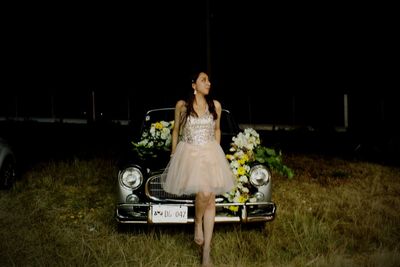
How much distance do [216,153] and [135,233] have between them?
1524mm

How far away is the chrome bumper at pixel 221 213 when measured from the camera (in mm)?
4762

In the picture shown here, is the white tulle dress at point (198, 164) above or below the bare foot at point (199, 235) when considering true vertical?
above

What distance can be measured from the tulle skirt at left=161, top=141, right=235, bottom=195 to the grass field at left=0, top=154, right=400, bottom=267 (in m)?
0.67

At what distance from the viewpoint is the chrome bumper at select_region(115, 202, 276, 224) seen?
15.6 feet

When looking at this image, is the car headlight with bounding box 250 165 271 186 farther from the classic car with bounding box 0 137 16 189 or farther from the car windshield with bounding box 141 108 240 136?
the classic car with bounding box 0 137 16 189

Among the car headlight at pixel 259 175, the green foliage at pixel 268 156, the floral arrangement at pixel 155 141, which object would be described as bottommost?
the car headlight at pixel 259 175

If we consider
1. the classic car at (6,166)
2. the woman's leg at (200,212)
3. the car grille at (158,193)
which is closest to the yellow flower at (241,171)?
the car grille at (158,193)

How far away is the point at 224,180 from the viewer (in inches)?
179

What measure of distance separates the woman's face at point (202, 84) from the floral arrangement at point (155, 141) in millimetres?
1183

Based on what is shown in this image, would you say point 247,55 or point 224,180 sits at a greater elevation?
point 247,55

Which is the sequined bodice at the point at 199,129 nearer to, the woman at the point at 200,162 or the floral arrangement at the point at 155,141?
the woman at the point at 200,162

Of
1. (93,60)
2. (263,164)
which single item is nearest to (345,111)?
(263,164)

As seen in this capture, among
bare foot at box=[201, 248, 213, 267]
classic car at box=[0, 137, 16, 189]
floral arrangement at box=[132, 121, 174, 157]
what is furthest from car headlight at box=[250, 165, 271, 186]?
classic car at box=[0, 137, 16, 189]

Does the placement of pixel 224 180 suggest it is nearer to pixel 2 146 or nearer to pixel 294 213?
pixel 294 213
